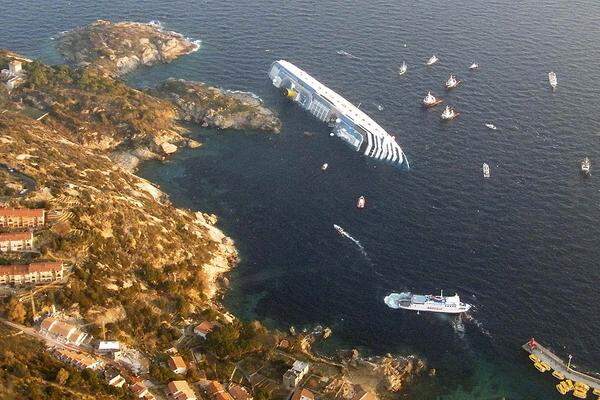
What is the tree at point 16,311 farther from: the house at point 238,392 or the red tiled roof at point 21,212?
the house at point 238,392

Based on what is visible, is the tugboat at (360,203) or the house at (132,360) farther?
the tugboat at (360,203)

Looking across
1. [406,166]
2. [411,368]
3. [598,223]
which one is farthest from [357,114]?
[411,368]

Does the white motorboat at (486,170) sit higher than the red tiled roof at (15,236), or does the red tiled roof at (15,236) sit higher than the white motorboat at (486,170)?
the white motorboat at (486,170)

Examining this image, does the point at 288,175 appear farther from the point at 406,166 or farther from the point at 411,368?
the point at 411,368

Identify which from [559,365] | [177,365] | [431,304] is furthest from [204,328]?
[559,365]

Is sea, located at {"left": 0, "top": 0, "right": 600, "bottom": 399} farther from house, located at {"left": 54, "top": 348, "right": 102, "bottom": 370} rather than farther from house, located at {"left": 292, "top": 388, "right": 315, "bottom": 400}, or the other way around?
house, located at {"left": 54, "top": 348, "right": 102, "bottom": 370}

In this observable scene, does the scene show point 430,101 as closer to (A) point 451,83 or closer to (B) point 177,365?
(A) point 451,83

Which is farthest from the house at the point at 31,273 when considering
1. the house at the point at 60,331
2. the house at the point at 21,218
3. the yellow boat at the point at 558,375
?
the yellow boat at the point at 558,375
